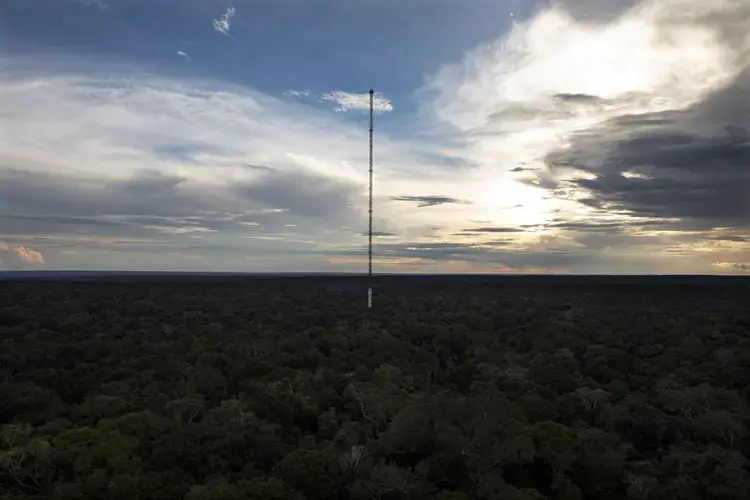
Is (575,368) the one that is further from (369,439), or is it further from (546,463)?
(369,439)

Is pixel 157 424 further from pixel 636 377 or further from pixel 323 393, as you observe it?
pixel 636 377

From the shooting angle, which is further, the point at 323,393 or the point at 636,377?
the point at 636,377

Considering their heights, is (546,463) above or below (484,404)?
below

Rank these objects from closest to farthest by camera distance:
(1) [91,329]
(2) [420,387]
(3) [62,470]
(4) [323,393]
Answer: (3) [62,470]
(4) [323,393]
(2) [420,387]
(1) [91,329]

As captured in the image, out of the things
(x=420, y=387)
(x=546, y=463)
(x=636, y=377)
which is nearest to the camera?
(x=546, y=463)

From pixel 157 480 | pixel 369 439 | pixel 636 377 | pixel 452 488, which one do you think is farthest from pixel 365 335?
pixel 157 480

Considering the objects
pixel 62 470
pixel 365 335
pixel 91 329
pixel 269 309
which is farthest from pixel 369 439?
pixel 269 309
